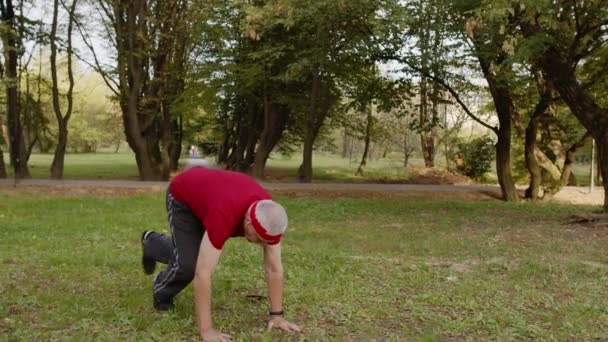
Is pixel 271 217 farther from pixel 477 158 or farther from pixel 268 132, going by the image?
Answer: pixel 477 158

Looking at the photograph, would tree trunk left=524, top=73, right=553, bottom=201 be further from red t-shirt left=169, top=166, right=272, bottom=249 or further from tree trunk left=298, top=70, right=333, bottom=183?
red t-shirt left=169, top=166, right=272, bottom=249

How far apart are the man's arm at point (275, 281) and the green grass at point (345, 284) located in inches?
4.0

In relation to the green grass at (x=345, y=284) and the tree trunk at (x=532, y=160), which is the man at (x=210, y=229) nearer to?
the green grass at (x=345, y=284)

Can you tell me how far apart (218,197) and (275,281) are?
0.79 m

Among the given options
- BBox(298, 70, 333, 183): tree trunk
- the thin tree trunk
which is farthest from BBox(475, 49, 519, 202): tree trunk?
BBox(298, 70, 333, 183): tree trunk

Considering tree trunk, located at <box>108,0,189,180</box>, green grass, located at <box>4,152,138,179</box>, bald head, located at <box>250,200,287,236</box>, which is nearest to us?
bald head, located at <box>250,200,287,236</box>

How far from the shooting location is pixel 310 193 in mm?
17703

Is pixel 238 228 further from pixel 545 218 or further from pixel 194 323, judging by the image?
pixel 545 218

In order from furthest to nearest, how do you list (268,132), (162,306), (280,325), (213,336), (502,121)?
(268,132), (502,121), (162,306), (280,325), (213,336)

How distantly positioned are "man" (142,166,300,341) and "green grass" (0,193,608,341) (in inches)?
10.7

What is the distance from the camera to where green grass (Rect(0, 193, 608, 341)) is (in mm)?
4297

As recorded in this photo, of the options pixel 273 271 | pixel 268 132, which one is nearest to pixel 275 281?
pixel 273 271

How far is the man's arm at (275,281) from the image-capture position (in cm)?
385

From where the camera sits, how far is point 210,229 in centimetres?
348
